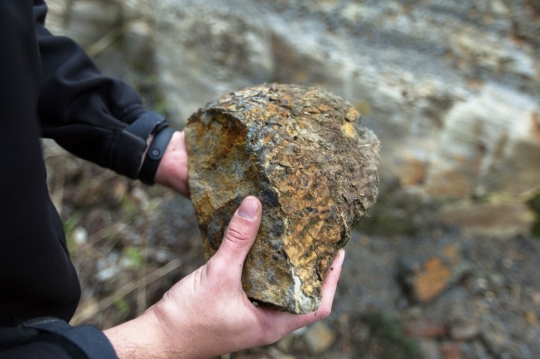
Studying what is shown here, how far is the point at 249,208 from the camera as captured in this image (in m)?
1.05

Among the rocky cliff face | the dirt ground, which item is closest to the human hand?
the dirt ground

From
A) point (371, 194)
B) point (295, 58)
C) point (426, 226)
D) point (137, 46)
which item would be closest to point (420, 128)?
point (426, 226)

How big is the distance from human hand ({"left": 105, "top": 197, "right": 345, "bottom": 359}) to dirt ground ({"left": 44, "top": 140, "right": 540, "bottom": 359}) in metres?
0.72

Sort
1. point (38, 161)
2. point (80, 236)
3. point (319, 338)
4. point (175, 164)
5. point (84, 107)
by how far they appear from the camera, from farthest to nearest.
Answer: point (80, 236) < point (319, 338) < point (175, 164) < point (84, 107) < point (38, 161)

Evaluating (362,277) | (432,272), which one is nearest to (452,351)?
(432,272)

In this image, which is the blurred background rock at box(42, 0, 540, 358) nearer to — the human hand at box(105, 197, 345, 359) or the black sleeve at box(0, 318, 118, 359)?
the human hand at box(105, 197, 345, 359)

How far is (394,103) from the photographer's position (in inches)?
74.9

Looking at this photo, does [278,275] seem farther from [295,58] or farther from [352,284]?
[295,58]

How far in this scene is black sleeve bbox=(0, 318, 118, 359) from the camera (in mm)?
906

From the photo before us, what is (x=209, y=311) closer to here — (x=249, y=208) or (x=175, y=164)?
(x=249, y=208)

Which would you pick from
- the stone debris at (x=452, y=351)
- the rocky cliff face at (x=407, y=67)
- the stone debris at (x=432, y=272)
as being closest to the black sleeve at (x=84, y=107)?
the rocky cliff face at (x=407, y=67)

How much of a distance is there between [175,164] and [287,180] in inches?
18.8

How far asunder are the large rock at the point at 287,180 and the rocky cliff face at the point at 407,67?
72 cm

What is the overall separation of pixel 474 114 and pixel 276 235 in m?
1.23
